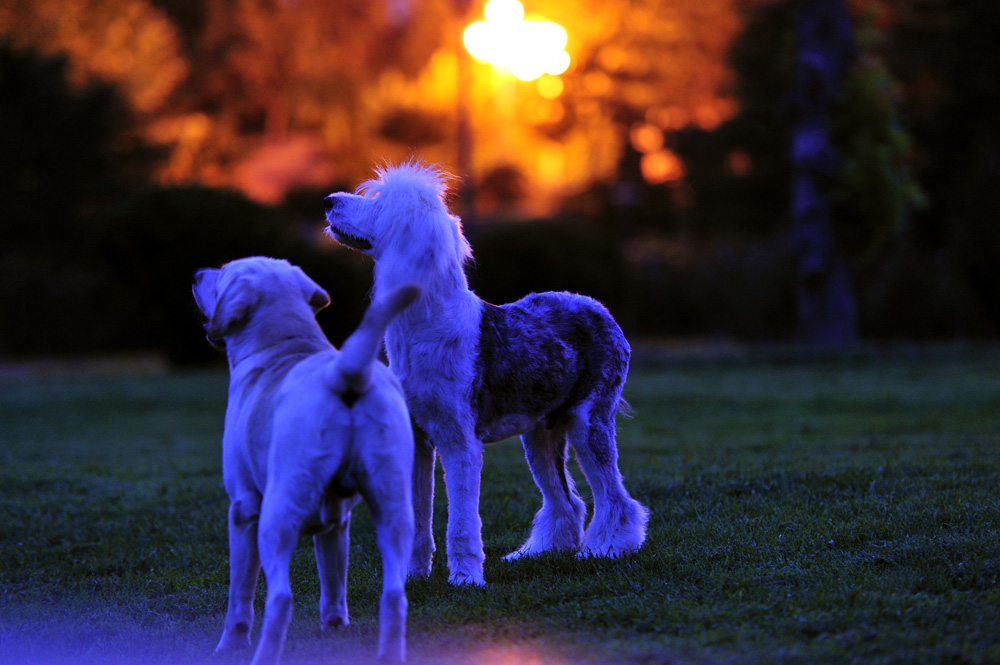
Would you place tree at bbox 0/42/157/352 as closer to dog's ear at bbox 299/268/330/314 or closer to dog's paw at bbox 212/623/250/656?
dog's ear at bbox 299/268/330/314

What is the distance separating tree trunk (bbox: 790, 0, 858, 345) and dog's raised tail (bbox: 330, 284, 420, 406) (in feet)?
69.7

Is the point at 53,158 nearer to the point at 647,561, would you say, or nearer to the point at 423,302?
the point at 423,302

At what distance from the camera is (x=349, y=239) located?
6.14 m

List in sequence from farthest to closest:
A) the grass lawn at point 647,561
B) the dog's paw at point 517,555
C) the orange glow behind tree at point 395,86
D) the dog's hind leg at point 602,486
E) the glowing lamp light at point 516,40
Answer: the orange glow behind tree at point 395,86
the glowing lamp light at point 516,40
the dog's paw at point 517,555
the dog's hind leg at point 602,486
the grass lawn at point 647,561

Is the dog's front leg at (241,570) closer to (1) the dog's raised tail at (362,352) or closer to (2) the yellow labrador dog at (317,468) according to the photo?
(2) the yellow labrador dog at (317,468)

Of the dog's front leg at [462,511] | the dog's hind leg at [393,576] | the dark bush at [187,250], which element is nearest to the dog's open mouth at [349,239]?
the dog's front leg at [462,511]

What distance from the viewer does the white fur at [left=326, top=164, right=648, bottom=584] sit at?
5.92 meters

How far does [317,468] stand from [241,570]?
0.86 meters

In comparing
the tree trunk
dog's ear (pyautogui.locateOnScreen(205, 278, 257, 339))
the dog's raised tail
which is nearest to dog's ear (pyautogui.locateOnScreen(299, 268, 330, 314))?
dog's ear (pyautogui.locateOnScreen(205, 278, 257, 339))

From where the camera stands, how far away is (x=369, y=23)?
191 ft

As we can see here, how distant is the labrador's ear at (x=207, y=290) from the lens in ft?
17.4

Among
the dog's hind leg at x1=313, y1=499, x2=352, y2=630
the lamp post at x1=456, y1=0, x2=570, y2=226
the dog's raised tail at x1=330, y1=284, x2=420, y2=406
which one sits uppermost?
the lamp post at x1=456, y1=0, x2=570, y2=226

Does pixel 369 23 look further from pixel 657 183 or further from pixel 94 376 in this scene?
pixel 94 376

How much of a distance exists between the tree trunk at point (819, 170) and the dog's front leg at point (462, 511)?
19785mm
